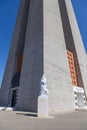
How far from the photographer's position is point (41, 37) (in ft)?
59.2

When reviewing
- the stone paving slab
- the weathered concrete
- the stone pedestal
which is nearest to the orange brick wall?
the weathered concrete

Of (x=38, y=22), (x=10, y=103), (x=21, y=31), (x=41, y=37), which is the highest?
(x=21, y=31)

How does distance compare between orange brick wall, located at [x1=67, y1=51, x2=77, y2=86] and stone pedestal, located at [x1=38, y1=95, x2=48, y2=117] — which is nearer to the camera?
stone pedestal, located at [x1=38, y1=95, x2=48, y2=117]

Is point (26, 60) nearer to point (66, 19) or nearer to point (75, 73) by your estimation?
point (75, 73)

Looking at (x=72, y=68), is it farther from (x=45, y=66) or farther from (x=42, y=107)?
(x=42, y=107)

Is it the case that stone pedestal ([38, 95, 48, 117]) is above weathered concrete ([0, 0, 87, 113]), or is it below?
below

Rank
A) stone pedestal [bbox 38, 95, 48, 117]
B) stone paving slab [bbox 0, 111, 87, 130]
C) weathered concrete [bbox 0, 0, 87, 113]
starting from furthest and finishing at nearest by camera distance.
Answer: weathered concrete [bbox 0, 0, 87, 113]
stone pedestal [bbox 38, 95, 48, 117]
stone paving slab [bbox 0, 111, 87, 130]

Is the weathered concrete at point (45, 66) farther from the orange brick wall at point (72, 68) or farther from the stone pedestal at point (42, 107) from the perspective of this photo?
the stone pedestal at point (42, 107)

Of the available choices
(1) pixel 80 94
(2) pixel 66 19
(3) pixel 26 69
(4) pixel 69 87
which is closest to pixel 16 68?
(3) pixel 26 69

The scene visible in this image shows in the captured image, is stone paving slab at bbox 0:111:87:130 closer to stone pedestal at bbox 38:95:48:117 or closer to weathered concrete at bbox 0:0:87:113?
stone pedestal at bbox 38:95:48:117

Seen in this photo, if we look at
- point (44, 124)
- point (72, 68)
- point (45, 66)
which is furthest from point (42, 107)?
point (72, 68)

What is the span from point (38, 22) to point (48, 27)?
7.53ft

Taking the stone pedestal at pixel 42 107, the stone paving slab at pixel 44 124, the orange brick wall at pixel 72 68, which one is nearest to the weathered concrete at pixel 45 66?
the orange brick wall at pixel 72 68

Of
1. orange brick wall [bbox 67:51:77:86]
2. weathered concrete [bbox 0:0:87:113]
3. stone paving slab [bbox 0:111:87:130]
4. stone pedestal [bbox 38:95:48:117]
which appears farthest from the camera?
orange brick wall [bbox 67:51:77:86]
